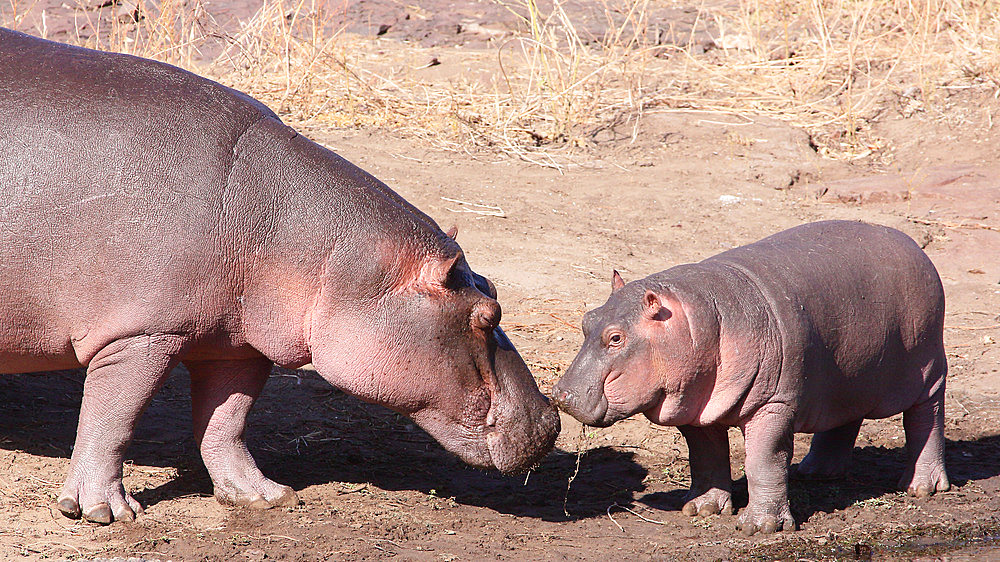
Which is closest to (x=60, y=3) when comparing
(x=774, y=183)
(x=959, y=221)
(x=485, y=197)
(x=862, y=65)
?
(x=485, y=197)

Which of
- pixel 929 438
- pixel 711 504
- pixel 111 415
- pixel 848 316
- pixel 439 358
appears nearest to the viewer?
pixel 111 415

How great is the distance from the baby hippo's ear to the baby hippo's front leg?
0.51 metres

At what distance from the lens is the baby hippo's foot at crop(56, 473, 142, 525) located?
12.7 feet

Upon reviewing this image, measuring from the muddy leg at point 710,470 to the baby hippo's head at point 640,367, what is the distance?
0.93 ft

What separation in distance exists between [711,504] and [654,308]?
90 cm

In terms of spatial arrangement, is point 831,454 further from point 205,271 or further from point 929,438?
point 205,271

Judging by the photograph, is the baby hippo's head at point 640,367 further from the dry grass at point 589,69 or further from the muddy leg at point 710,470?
→ the dry grass at point 589,69

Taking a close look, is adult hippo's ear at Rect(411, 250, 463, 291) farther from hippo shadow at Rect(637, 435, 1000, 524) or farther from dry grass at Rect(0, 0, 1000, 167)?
dry grass at Rect(0, 0, 1000, 167)

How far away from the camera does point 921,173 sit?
8.83 m

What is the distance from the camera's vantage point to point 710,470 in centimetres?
431

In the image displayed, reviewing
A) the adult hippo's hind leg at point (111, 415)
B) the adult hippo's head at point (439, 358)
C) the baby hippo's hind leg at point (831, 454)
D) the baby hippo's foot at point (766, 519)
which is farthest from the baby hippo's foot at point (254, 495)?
the baby hippo's hind leg at point (831, 454)

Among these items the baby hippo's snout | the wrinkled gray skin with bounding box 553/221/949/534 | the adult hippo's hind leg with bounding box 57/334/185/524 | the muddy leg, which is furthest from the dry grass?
the baby hippo's snout

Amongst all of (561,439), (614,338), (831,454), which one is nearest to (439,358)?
(614,338)

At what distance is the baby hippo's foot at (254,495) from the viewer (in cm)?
419
